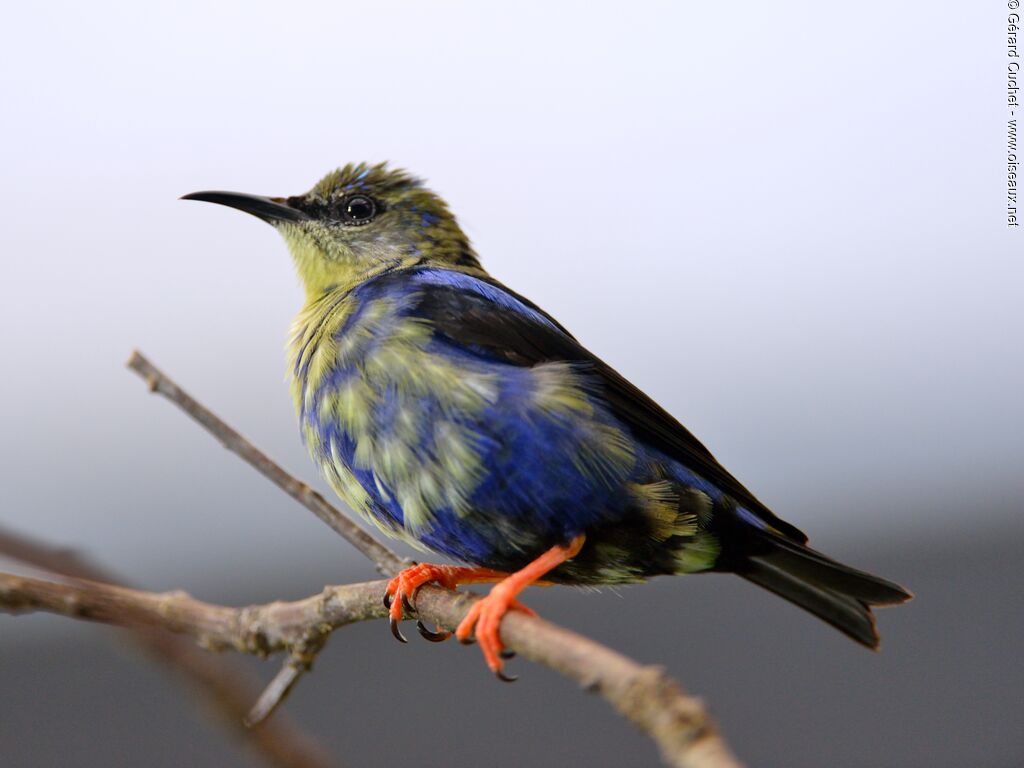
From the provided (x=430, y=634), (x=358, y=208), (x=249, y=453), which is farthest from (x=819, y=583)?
(x=358, y=208)

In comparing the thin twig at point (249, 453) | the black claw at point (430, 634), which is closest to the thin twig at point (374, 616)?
the black claw at point (430, 634)

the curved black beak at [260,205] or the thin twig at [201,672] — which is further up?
the curved black beak at [260,205]

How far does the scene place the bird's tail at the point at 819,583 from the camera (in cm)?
343

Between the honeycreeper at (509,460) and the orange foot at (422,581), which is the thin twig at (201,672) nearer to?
the orange foot at (422,581)

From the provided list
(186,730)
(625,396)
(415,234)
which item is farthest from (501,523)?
(186,730)

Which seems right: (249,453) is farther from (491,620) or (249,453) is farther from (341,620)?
(491,620)

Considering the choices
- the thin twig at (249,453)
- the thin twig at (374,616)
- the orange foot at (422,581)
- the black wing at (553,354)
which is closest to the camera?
the thin twig at (374,616)

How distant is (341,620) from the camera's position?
284cm

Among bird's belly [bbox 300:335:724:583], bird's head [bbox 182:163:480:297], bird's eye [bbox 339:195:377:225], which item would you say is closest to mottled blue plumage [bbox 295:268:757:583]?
bird's belly [bbox 300:335:724:583]

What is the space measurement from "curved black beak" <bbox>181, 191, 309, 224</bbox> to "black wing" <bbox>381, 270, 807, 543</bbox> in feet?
2.88

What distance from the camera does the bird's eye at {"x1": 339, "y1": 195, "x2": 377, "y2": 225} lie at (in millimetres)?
4273

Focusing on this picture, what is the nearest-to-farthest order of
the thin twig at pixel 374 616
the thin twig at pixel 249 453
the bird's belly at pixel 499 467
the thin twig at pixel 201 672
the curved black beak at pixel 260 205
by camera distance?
the thin twig at pixel 374 616
the thin twig at pixel 201 672
the thin twig at pixel 249 453
the bird's belly at pixel 499 467
the curved black beak at pixel 260 205

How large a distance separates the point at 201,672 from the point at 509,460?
112 cm

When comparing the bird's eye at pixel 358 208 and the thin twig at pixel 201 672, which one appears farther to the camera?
the bird's eye at pixel 358 208
